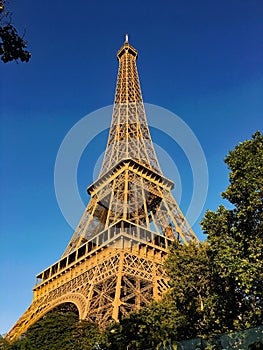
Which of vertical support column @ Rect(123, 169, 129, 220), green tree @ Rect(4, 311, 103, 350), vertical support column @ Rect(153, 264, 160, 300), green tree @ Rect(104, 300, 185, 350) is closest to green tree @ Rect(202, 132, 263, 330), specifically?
green tree @ Rect(104, 300, 185, 350)

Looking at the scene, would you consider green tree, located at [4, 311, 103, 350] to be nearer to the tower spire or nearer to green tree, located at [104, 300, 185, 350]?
green tree, located at [104, 300, 185, 350]

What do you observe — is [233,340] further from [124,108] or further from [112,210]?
[124,108]

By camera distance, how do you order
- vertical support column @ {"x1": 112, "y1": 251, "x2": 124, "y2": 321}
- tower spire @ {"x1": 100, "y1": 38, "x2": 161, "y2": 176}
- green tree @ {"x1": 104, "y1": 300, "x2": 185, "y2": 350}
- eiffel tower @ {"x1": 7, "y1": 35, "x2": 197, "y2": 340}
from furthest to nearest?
tower spire @ {"x1": 100, "y1": 38, "x2": 161, "y2": 176} < eiffel tower @ {"x1": 7, "y1": 35, "x2": 197, "y2": 340} < vertical support column @ {"x1": 112, "y1": 251, "x2": 124, "y2": 321} < green tree @ {"x1": 104, "y1": 300, "x2": 185, "y2": 350}

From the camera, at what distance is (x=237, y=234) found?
13.8 m

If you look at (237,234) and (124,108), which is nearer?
(237,234)

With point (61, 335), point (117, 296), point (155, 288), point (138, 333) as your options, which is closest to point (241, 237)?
point (138, 333)

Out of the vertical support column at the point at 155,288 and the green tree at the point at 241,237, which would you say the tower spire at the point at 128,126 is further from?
the green tree at the point at 241,237

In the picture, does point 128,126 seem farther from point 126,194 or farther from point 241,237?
point 241,237

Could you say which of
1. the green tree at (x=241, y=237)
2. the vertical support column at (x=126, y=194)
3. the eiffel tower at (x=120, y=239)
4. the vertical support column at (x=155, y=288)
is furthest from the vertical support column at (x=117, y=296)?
the green tree at (x=241, y=237)

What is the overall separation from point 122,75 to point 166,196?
26818 mm

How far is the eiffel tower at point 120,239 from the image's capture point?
25541 millimetres

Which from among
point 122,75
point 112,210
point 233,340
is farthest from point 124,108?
point 233,340

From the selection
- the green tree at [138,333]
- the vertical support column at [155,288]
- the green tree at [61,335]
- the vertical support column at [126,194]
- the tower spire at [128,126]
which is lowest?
the green tree at [138,333]

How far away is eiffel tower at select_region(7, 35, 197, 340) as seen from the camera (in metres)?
25.5
